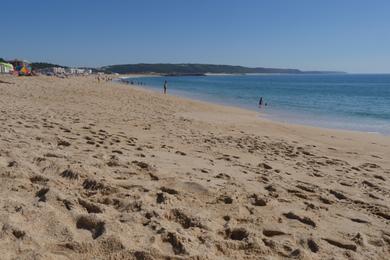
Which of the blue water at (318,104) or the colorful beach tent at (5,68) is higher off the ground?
the colorful beach tent at (5,68)

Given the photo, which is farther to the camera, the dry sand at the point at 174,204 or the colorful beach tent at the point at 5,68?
the colorful beach tent at the point at 5,68

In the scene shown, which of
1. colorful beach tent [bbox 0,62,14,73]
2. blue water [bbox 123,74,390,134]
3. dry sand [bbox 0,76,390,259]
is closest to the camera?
dry sand [bbox 0,76,390,259]

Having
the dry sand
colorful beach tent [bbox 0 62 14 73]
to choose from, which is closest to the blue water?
the dry sand

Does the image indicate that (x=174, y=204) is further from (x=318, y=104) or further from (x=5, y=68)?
(x=5, y=68)

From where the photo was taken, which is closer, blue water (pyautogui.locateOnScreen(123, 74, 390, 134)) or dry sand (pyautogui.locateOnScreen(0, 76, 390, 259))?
dry sand (pyautogui.locateOnScreen(0, 76, 390, 259))

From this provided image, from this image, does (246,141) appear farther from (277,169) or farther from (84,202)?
(84,202)

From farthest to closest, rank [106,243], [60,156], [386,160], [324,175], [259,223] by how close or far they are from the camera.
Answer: [386,160] < [324,175] < [60,156] < [259,223] < [106,243]

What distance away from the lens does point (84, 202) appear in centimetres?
360

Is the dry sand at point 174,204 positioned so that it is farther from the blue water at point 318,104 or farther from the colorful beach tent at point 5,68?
the colorful beach tent at point 5,68

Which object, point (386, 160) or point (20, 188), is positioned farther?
point (386, 160)

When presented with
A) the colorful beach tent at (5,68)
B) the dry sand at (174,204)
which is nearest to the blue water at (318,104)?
the dry sand at (174,204)

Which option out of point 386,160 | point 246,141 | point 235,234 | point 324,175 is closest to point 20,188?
point 235,234

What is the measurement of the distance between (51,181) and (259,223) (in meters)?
2.25

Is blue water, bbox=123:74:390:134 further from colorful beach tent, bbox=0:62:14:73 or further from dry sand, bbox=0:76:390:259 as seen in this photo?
colorful beach tent, bbox=0:62:14:73
